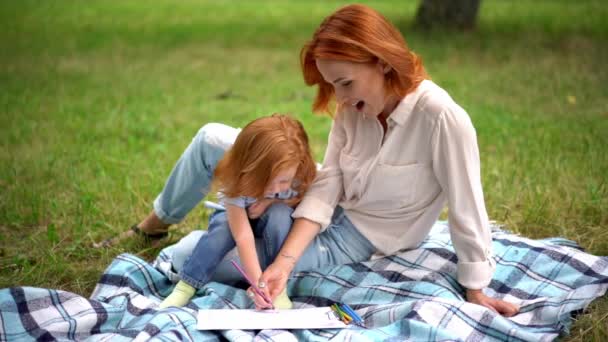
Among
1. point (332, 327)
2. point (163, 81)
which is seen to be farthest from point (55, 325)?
point (163, 81)

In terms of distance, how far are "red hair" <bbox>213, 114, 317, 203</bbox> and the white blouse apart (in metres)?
0.21

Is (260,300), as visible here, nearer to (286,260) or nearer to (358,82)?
(286,260)

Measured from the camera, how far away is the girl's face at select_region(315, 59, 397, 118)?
258 cm

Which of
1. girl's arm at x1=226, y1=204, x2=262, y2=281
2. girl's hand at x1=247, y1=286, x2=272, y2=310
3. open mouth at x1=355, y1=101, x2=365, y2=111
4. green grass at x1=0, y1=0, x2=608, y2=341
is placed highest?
open mouth at x1=355, y1=101, x2=365, y2=111

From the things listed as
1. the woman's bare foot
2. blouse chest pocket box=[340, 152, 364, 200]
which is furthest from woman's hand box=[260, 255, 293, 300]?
the woman's bare foot

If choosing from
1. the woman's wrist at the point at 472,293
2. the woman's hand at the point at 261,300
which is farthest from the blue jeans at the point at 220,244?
the woman's wrist at the point at 472,293

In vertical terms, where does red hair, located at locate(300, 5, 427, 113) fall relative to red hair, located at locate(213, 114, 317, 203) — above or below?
above

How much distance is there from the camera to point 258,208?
9.40 ft

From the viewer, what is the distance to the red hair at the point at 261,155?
2721 mm

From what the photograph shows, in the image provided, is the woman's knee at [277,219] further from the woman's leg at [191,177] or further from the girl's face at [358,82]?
the girl's face at [358,82]

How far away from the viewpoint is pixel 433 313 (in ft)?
8.39

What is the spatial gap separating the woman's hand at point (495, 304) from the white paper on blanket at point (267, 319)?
1.76 feet

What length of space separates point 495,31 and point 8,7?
8170mm

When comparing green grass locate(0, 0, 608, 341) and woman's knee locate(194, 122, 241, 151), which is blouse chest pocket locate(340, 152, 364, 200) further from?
green grass locate(0, 0, 608, 341)
